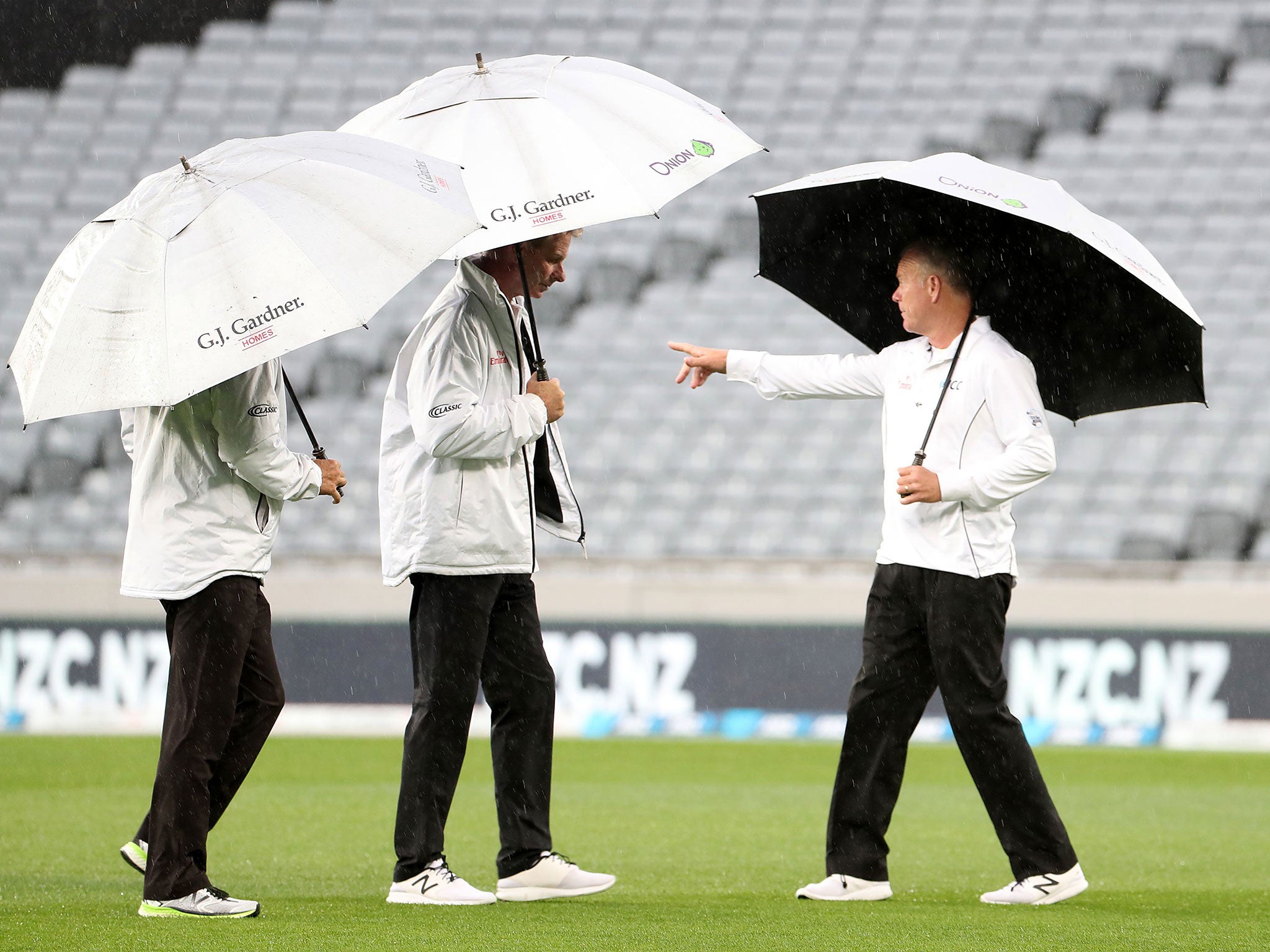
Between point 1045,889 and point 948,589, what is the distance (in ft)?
2.80

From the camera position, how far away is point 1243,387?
45.3 ft

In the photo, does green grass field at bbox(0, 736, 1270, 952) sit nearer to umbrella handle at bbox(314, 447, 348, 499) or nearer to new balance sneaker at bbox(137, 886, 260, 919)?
new balance sneaker at bbox(137, 886, 260, 919)

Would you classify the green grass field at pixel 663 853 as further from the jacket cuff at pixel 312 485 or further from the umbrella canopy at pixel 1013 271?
the umbrella canopy at pixel 1013 271

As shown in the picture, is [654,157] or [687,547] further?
[687,547]

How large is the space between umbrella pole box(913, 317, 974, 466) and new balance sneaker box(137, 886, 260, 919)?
6.94ft

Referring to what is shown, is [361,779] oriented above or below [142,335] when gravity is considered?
below

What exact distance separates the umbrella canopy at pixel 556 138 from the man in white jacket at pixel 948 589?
0.59 m

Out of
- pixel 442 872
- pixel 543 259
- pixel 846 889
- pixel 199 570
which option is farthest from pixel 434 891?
pixel 543 259

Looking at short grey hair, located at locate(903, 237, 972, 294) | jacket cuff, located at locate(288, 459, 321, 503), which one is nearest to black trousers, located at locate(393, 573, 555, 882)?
jacket cuff, located at locate(288, 459, 321, 503)

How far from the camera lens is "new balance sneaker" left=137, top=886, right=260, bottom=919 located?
4.07 meters

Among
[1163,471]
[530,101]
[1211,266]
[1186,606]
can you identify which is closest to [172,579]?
[530,101]

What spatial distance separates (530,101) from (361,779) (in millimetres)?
4778

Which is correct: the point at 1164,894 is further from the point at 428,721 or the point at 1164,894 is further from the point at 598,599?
the point at 598,599

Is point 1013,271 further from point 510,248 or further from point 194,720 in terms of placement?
point 194,720
